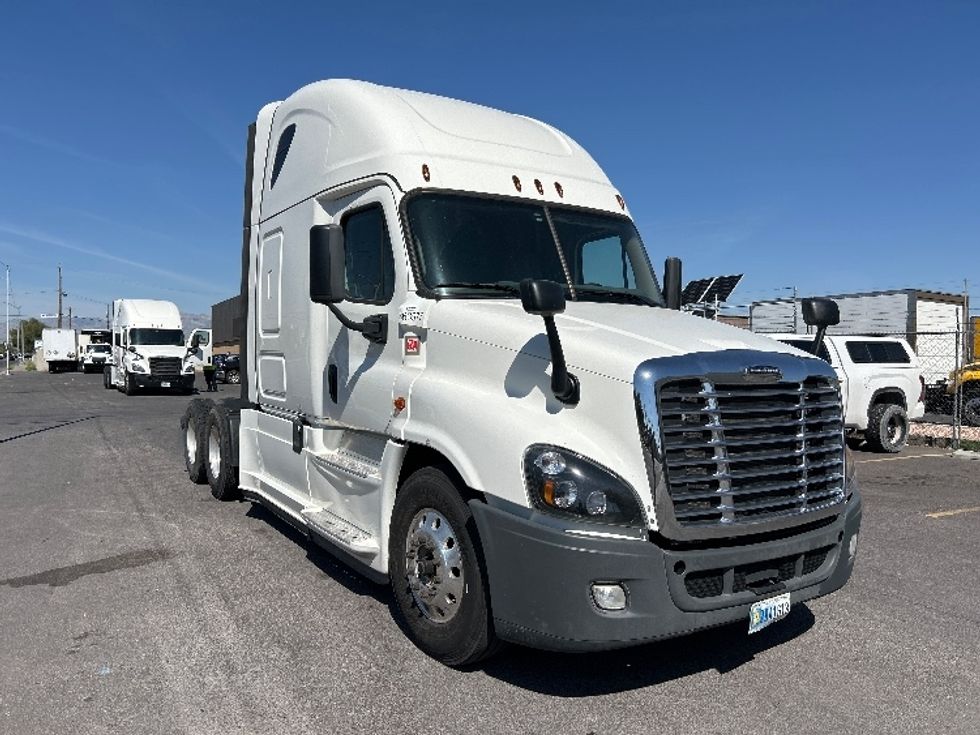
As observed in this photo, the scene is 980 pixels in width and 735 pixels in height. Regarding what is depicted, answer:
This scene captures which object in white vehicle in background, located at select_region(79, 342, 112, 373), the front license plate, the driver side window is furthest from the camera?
white vehicle in background, located at select_region(79, 342, 112, 373)

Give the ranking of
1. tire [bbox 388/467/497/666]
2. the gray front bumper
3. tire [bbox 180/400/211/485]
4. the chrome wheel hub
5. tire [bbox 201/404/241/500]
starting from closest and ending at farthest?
the gray front bumper < tire [bbox 388/467/497/666] < the chrome wheel hub < tire [bbox 201/404/241/500] < tire [bbox 180/400/211/485]

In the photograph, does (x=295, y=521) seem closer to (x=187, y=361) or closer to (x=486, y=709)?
(x=486, y=709)

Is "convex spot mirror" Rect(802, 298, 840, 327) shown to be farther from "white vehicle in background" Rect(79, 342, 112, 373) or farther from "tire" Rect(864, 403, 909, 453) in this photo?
"white vehicle in background" Rect(79, 342, 112, 373)

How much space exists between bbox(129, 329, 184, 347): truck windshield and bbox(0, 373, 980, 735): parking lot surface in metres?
23.9

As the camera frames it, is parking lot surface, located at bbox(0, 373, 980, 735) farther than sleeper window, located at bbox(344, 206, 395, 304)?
No

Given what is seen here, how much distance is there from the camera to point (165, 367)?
93.8 ft

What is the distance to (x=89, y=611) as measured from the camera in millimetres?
4762

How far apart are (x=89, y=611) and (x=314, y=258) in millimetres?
2591

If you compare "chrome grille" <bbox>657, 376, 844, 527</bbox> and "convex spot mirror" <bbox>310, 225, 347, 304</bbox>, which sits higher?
"convex spot mirror" <bbox>310, 225, 347, 304</bbox>

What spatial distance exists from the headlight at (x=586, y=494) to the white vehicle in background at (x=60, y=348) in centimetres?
6209

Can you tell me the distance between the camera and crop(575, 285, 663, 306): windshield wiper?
4727 mm

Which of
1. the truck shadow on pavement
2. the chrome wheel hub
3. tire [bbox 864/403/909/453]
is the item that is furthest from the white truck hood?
tire [bbox 864/403/909/453]

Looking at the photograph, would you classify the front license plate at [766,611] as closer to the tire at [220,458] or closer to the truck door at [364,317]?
the truck door at [364,317]

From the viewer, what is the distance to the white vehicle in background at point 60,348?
2244 inches
